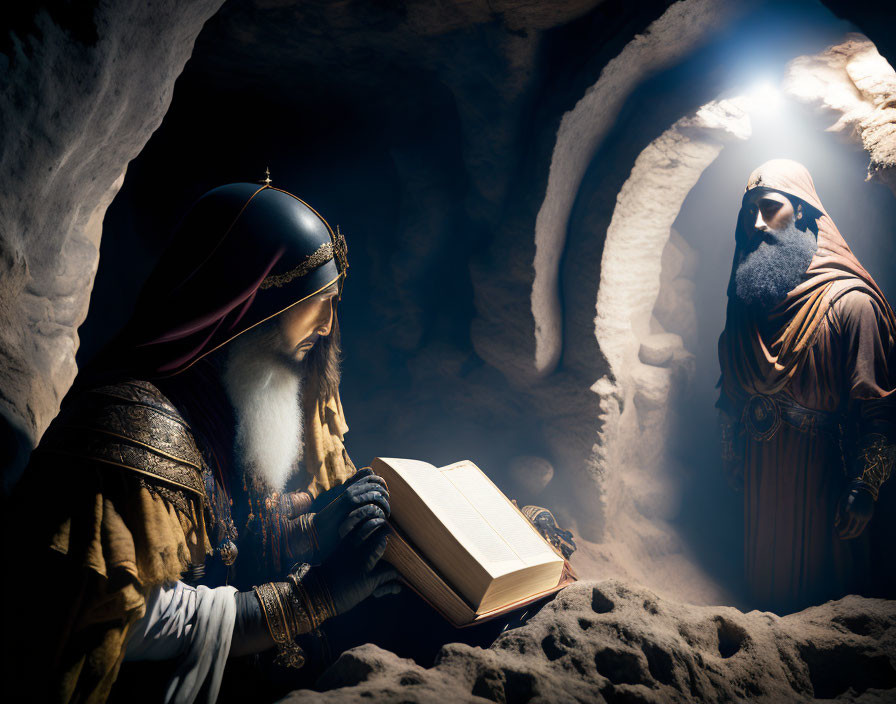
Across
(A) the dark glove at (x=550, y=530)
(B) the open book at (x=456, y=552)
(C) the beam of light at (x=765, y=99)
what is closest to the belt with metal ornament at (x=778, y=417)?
(A) the dark glove at (x=550, y=530)

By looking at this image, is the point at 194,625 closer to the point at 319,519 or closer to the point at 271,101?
the point at 319,519

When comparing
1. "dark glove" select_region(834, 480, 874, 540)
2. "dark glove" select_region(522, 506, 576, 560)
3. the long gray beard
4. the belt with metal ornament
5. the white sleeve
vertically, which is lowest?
"dark glove" select_region(522, 506, 576, 560)

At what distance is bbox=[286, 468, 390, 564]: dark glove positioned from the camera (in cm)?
165

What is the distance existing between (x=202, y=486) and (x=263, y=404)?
415mm

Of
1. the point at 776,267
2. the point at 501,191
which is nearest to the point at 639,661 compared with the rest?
the point at 776,267

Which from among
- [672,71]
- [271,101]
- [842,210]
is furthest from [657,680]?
[842,210]

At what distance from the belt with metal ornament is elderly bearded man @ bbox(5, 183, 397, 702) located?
2593 millimetres

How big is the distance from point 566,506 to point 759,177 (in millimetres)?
2704

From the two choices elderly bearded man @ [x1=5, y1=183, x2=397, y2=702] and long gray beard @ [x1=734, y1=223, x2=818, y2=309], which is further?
long gray beard @ [x1=734, y1=223, x2=818, y2=309]

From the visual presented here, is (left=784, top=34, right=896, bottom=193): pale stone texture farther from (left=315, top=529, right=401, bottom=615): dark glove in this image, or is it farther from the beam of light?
(left=315, top=529, right=401, bottom=615): dark glove

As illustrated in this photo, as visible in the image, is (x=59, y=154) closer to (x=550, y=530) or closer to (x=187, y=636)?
(x=187, y=636)

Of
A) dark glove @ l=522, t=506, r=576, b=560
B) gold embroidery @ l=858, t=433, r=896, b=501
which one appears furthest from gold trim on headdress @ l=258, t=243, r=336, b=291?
gold embroidery @ l=858, t=433, r=896, b=501

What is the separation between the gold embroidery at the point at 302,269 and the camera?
5.51ft

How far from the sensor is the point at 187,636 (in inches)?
56.5
